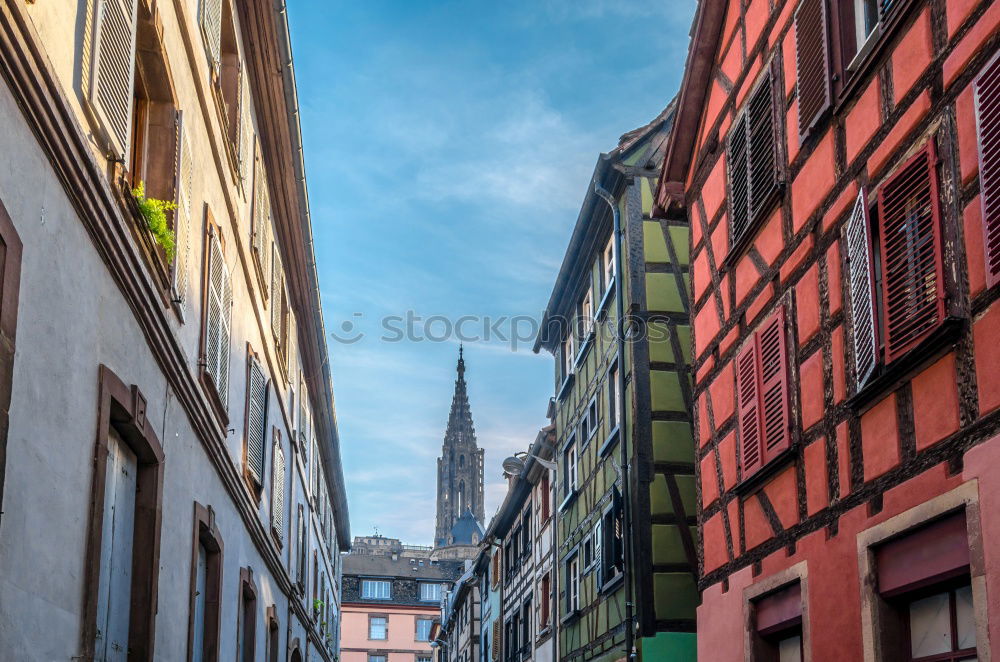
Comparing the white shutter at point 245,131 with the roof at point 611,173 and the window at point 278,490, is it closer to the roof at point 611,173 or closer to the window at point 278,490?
the window at point 278,490

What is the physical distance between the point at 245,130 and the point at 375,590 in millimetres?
64634

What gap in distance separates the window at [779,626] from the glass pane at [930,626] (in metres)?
1.90

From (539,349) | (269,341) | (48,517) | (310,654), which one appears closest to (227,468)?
(269,341)

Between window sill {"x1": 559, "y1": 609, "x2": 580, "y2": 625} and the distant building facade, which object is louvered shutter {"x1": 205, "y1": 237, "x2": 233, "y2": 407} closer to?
window sill {"x1": 559, "y1": 609, "x2": 580, "y2": 625}

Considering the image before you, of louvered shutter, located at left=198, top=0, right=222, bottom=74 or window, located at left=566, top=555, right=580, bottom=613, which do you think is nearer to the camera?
louvered shutter, located at left=198, top=0, right=222, bottom=74

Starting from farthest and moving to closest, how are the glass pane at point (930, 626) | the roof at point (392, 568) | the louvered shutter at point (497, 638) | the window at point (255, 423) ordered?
the roof at point (392, 568) → the louvered shutter at point (497, 638) → the window at point (255, 423) → the glass pane at point (930, 626)

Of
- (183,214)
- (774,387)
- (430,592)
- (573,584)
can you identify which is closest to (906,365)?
(774,387)

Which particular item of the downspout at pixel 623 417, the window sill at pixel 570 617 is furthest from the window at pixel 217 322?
the window sill at pixel 570 617

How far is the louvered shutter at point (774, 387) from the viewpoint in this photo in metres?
11.1

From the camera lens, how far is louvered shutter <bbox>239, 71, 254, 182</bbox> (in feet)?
46.9

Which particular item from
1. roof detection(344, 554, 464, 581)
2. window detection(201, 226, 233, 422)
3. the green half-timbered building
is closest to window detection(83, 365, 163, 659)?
window detection(201, 226, 233, 422)

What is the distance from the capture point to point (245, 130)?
1477 centimetres

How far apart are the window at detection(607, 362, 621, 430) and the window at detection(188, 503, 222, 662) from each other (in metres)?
9.47

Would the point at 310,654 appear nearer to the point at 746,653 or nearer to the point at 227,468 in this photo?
the point at 227,468
